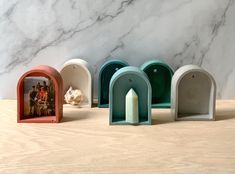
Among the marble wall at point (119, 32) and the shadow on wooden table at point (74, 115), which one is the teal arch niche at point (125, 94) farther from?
the marble wall at point (119, 32)

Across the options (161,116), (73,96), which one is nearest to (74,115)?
(73,96)

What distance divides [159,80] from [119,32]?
0.64 feet

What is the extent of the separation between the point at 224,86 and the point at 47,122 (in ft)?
1.90

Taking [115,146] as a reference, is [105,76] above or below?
above

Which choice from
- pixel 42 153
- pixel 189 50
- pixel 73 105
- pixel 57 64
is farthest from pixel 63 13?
pixel 42 153

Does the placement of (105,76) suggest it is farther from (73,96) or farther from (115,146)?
(115,146)

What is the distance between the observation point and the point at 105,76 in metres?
1.16

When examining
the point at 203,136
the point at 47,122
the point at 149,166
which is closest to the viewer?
the point at 149,166

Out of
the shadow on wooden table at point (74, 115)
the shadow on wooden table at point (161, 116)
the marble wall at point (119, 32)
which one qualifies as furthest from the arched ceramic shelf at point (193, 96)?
the shadow on wooden table at point (74, 115)

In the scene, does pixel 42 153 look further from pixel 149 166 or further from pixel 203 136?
pixel 203 136

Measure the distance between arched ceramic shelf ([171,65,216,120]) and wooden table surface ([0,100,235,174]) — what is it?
0.03m

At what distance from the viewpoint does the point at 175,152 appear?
0.80m

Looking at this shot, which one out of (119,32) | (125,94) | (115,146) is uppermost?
(119,32)

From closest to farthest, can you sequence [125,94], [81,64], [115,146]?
[115,146] < [125,94] < [81,64]
